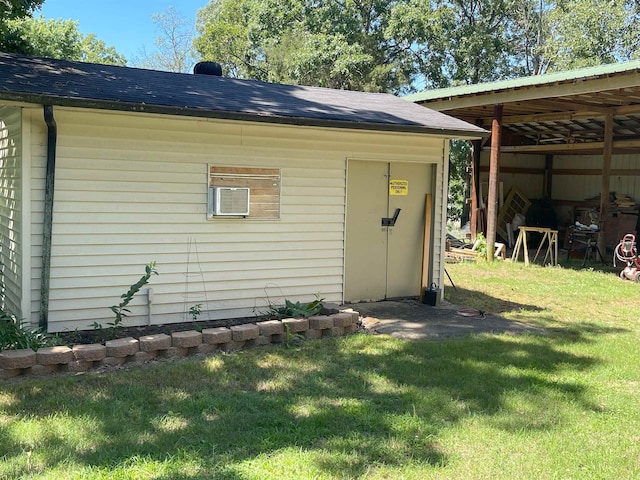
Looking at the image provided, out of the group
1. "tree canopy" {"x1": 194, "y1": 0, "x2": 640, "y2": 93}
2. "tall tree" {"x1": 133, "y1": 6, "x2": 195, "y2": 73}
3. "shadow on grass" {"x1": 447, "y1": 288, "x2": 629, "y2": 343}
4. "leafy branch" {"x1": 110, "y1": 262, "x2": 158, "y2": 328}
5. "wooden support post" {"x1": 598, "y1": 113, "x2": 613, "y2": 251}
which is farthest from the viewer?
"tall tree" {"x1": 133, "y1": 6, "x2": 195, "y2": 73}

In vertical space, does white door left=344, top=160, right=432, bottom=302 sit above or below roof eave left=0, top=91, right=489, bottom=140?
below

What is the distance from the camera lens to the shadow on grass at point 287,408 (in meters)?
3.39

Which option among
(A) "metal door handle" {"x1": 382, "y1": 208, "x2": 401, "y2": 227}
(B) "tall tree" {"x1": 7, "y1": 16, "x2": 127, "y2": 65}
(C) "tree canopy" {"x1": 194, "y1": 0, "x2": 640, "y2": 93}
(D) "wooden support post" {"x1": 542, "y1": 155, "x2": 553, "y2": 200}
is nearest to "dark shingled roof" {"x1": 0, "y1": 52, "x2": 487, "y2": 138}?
(A) "metal door handle" {"x1": 382, "y1": 208, "x2": 401, "y2": 227}

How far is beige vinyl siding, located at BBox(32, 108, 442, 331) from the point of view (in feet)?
18.7

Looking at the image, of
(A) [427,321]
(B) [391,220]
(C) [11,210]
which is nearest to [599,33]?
(B) [391,220]

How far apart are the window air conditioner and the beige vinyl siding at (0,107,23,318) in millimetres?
1818

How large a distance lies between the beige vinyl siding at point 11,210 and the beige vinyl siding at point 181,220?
9.5 inches

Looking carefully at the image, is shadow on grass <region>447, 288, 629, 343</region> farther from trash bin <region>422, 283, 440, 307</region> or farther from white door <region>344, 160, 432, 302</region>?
white door <region>344, 160, 432, 302</region>

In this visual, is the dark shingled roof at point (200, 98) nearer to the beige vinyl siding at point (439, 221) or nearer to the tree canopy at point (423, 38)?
the beige vinyl siding at point (439, 221)

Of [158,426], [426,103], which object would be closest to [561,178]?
[426,103]

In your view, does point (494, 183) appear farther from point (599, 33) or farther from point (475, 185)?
point (599, 33)

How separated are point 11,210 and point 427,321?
4.54 meters

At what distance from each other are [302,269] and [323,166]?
1.22 metres

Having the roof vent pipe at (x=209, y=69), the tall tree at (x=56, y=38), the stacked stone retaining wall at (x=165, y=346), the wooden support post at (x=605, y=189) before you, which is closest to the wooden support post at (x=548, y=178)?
the wooden support post at (x=605, y=189)
